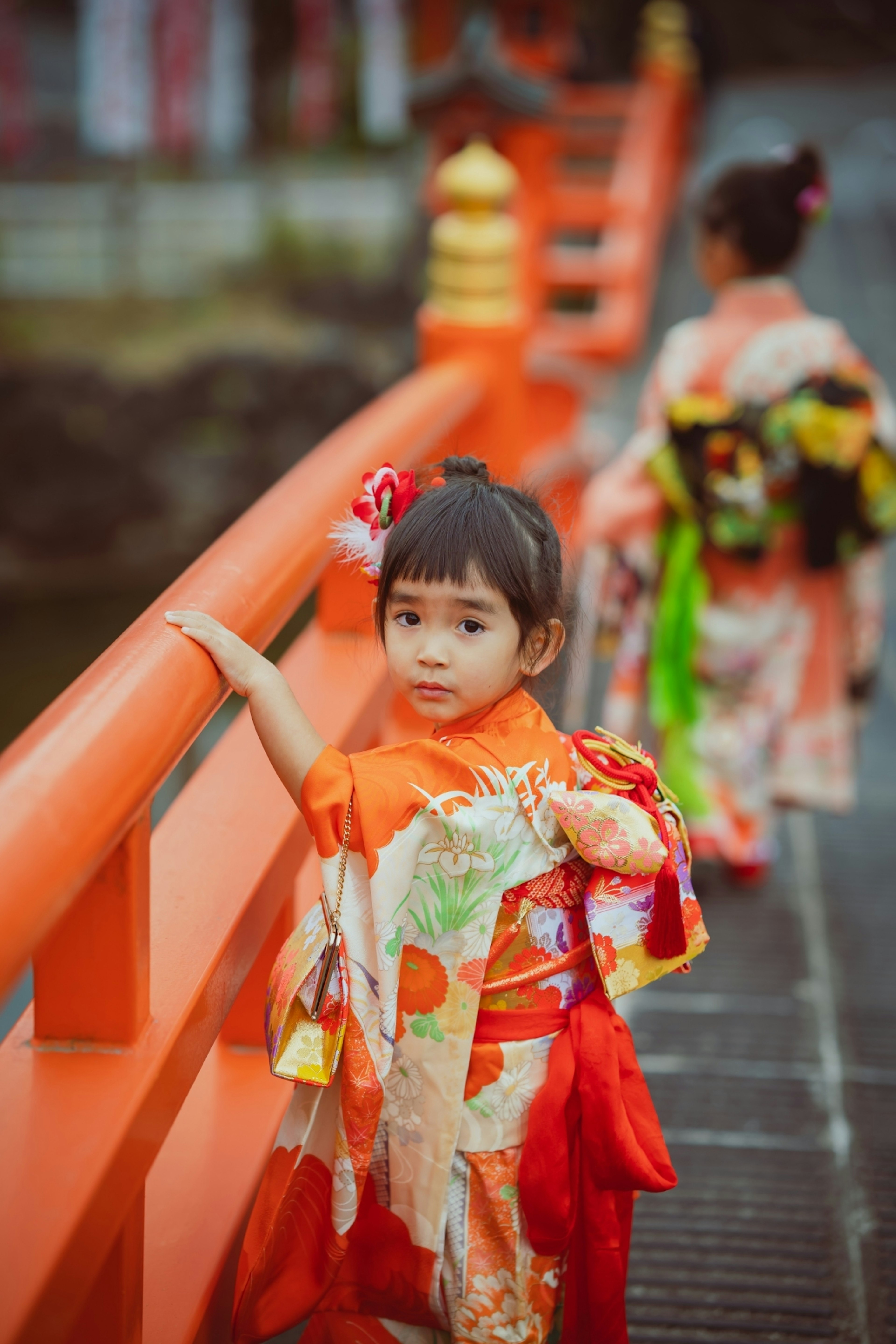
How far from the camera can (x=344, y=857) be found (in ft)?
4.56

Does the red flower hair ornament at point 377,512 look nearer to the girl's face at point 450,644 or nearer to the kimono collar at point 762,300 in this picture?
the girl's face at point 450,644

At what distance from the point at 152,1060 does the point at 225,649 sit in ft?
1.43

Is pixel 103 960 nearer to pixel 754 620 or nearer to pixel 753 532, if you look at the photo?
pixel 753 532

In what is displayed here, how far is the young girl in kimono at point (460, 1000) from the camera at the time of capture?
56.2 inches

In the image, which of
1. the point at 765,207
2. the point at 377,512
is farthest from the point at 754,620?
the point at 377,512

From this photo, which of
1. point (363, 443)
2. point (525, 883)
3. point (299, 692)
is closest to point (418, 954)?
point (525, 883)

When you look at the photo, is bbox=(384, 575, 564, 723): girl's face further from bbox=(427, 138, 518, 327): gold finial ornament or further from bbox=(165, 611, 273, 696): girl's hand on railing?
bbox=(427, 138, 518, 327): gold finial ornament

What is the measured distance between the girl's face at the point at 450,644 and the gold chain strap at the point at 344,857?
0.57 feet

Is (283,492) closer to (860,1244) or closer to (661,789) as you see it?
(661,789)

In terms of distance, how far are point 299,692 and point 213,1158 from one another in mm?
730

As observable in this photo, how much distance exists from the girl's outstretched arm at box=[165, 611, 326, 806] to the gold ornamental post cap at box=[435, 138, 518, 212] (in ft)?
7.90

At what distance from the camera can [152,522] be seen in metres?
11.6

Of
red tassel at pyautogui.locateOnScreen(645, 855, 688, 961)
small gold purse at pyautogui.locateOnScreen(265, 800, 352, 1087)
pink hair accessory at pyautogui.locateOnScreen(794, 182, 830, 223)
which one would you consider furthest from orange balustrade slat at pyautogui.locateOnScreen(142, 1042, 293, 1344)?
pink hair accessory at pyautogui.locateOnScreen(794, 182, 830, 223)

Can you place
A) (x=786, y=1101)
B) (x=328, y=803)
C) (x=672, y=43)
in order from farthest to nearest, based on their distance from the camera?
(x=672, y=43)
(x=786, y=1101)
(x=328, y=803)
